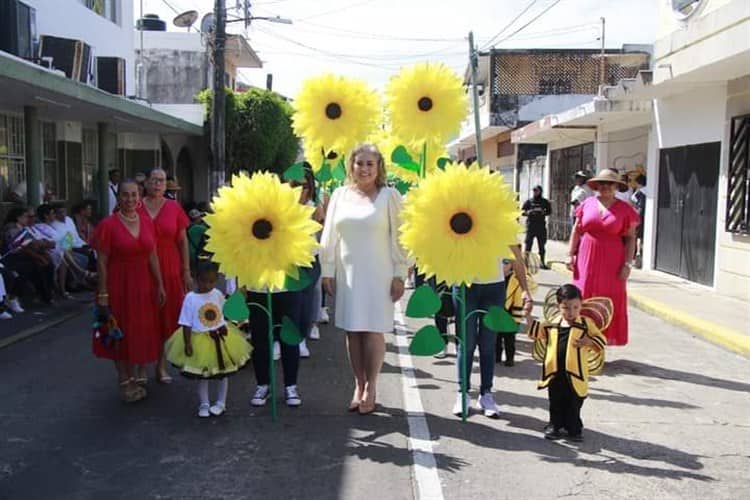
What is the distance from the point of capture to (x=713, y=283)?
→ 12.1 m

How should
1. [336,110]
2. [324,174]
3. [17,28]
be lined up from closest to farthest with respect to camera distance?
[324,174], [336,110], [17,28]

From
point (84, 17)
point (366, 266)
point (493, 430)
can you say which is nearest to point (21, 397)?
point (366, 266)

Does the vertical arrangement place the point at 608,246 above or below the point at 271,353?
above

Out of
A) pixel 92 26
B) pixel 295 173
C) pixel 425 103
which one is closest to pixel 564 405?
pixel 295 173

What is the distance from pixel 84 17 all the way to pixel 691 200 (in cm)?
1322

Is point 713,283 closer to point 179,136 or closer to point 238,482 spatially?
point 238,482

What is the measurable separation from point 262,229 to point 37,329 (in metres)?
5.01

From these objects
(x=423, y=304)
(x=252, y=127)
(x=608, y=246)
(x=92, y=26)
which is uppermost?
(x=92, y=26)

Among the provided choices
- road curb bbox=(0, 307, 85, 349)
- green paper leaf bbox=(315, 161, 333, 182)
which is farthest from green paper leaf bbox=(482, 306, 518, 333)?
road curb bbox=(0, 307, 85, 349)

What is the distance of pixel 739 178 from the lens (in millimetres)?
11250

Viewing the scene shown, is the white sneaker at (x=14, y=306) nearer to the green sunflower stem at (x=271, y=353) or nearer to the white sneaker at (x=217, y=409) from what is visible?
the white sneaker at (x=217, y=409)

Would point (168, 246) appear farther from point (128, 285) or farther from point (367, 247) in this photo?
point (367, 247)

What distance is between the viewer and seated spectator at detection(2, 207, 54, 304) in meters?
10.0

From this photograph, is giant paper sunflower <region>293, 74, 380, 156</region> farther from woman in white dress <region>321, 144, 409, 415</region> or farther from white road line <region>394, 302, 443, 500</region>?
white road line <region>394, 302, 443, 500</region>
